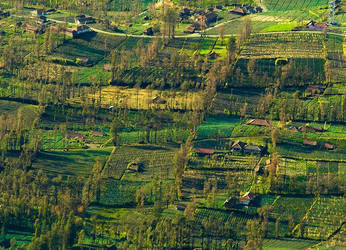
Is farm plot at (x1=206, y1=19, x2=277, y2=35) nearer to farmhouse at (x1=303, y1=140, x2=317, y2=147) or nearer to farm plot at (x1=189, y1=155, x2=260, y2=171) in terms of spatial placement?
farmhouse at (x1=303, y1=140, x2=317, y2=147)

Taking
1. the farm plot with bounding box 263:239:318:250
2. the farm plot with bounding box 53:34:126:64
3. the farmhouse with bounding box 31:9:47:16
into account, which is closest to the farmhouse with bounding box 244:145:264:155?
the farm plot with bounding box 263:239:318:250

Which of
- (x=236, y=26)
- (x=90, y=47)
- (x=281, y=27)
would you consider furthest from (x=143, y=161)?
(x=281, y=27)

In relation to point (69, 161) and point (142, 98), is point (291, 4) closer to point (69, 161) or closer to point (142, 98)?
point (142, 98)

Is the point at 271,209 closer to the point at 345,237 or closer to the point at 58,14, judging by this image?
the point at 345,237

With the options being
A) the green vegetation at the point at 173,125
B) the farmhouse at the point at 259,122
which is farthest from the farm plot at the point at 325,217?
the farmhouse at the point at 259,122

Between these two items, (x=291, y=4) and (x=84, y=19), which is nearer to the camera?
(x=84, y=19)
